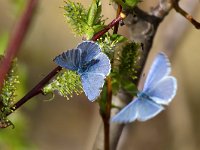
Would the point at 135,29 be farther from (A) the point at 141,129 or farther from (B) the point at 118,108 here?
(A) the point at 141,129

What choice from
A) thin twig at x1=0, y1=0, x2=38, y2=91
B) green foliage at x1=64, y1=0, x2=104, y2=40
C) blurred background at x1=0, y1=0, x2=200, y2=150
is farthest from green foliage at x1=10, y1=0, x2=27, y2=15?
blurred background at x1=0, y1=0, x2=200, y2=150

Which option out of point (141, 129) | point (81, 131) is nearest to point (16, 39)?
point (141, 129)

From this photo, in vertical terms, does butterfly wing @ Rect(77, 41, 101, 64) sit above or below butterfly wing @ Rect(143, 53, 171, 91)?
above

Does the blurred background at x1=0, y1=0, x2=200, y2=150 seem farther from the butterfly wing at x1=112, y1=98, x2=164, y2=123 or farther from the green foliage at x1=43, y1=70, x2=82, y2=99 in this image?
the green foliage at x1=43, y1=70, x2=82, y2=99

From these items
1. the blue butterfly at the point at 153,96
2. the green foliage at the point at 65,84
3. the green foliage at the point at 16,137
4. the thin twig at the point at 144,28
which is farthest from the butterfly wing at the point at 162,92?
the green foliage at the point at 16,137

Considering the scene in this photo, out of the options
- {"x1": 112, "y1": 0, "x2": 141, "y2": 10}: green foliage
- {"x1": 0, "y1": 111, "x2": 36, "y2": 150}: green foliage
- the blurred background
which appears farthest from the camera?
the blurred background

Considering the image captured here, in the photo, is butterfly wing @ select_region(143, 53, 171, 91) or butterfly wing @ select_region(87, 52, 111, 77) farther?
butterfly wing @ select_region(143, 53, 171, 91)

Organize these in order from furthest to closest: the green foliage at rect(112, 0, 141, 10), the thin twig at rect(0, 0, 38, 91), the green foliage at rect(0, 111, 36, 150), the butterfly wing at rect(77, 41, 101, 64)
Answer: the green foliage at rect(0, 111, 36, 150), the green foliage at rect(112, 0, 141, 10), the butterfly wing at rect(77, 41, 101, 64), the thin twig at rect(0, 0, 38, 91)

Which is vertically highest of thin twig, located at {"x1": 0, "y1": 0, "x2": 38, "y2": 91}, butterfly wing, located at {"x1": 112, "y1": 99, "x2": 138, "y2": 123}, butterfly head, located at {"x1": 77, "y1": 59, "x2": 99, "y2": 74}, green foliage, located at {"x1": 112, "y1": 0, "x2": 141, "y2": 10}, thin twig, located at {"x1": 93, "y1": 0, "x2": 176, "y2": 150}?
thin twig, located at {"x1": 0, "y1": 0, "x2": 38, "y2": 91}
